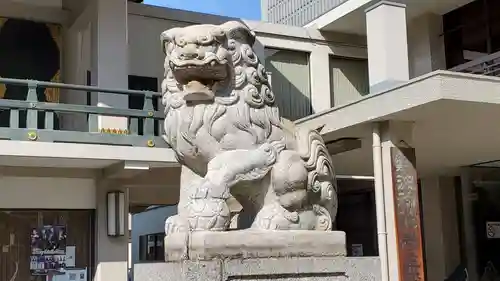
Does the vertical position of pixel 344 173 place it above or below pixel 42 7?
below

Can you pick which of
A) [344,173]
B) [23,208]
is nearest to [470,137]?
[344,173]

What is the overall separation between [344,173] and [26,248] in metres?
5.49

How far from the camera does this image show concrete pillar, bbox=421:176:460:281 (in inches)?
513

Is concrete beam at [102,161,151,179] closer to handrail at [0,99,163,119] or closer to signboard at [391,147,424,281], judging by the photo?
handrail at [0,99,163,119]

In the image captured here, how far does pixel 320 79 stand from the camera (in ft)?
44.3

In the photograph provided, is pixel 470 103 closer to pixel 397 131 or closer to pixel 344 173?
pixel 397 131

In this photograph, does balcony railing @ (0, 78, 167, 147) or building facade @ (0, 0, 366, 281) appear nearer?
balcony railing @ (0, 78, 167, 147)

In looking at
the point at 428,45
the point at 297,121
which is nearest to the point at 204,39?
the point at 297,121

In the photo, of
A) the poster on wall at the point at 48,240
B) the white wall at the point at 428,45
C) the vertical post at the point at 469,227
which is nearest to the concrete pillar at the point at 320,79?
the white wall at the point at 428,45

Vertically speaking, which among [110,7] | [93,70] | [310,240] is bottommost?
[310,240]

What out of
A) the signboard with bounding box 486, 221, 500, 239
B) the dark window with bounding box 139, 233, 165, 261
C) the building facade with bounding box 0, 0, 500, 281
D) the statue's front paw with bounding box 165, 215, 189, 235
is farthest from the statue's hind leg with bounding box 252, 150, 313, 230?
the dark window with bounding box 139, 233, 165, 261

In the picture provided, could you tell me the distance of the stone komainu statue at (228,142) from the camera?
4.48m

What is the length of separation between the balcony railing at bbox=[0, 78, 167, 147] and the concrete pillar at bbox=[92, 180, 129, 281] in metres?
1.10

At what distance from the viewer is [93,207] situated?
1034 cm
